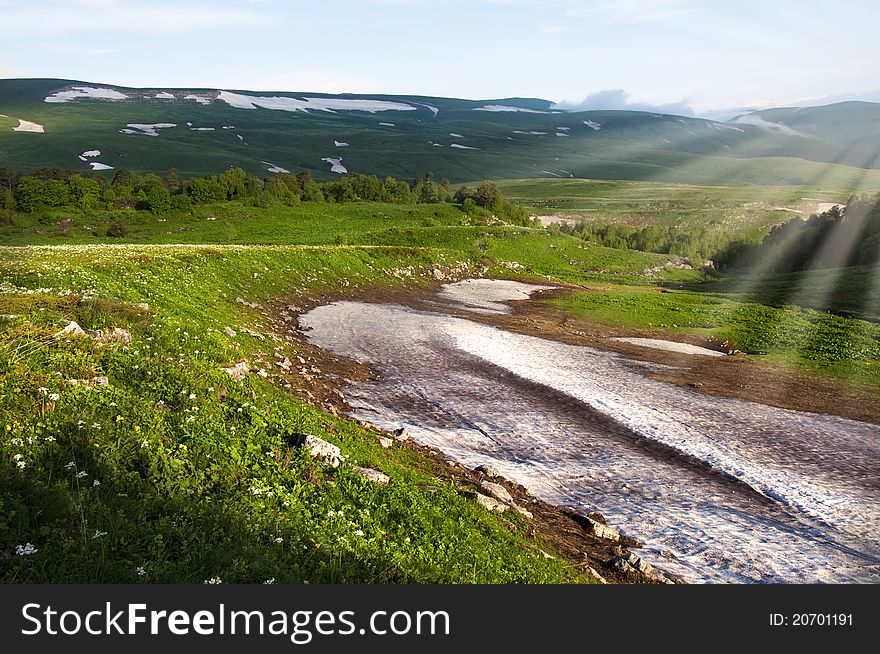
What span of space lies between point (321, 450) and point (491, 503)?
13.1 ft

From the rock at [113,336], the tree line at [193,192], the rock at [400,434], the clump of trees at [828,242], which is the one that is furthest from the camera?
the tree line at [193,192]

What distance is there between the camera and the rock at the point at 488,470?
15207mm

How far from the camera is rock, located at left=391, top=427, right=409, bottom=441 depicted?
16.7 metres

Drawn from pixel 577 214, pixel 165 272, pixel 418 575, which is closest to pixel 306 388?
pixel 418 575

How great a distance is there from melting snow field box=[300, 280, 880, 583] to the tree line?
65438 millimetres

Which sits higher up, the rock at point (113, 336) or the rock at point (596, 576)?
the rock at point (113, 336)

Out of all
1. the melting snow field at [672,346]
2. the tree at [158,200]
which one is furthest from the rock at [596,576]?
the tree at [158,200]

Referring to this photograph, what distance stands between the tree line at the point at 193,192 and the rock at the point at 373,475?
78.0 meters

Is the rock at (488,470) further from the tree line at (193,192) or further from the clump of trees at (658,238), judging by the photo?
the clump of trees at (658,238)

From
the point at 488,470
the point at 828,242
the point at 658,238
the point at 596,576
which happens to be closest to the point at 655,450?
the point at 488,470

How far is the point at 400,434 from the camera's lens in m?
16.9

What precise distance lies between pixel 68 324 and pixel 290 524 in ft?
31.6

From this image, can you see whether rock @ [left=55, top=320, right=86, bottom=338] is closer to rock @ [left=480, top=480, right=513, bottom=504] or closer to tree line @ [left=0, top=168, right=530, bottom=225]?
rock @ [left=480, top=480, right=513, bottom=504]

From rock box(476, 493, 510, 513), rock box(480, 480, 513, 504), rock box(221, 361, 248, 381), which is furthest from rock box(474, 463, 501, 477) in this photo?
rock box(221, 361, 248, 381)
